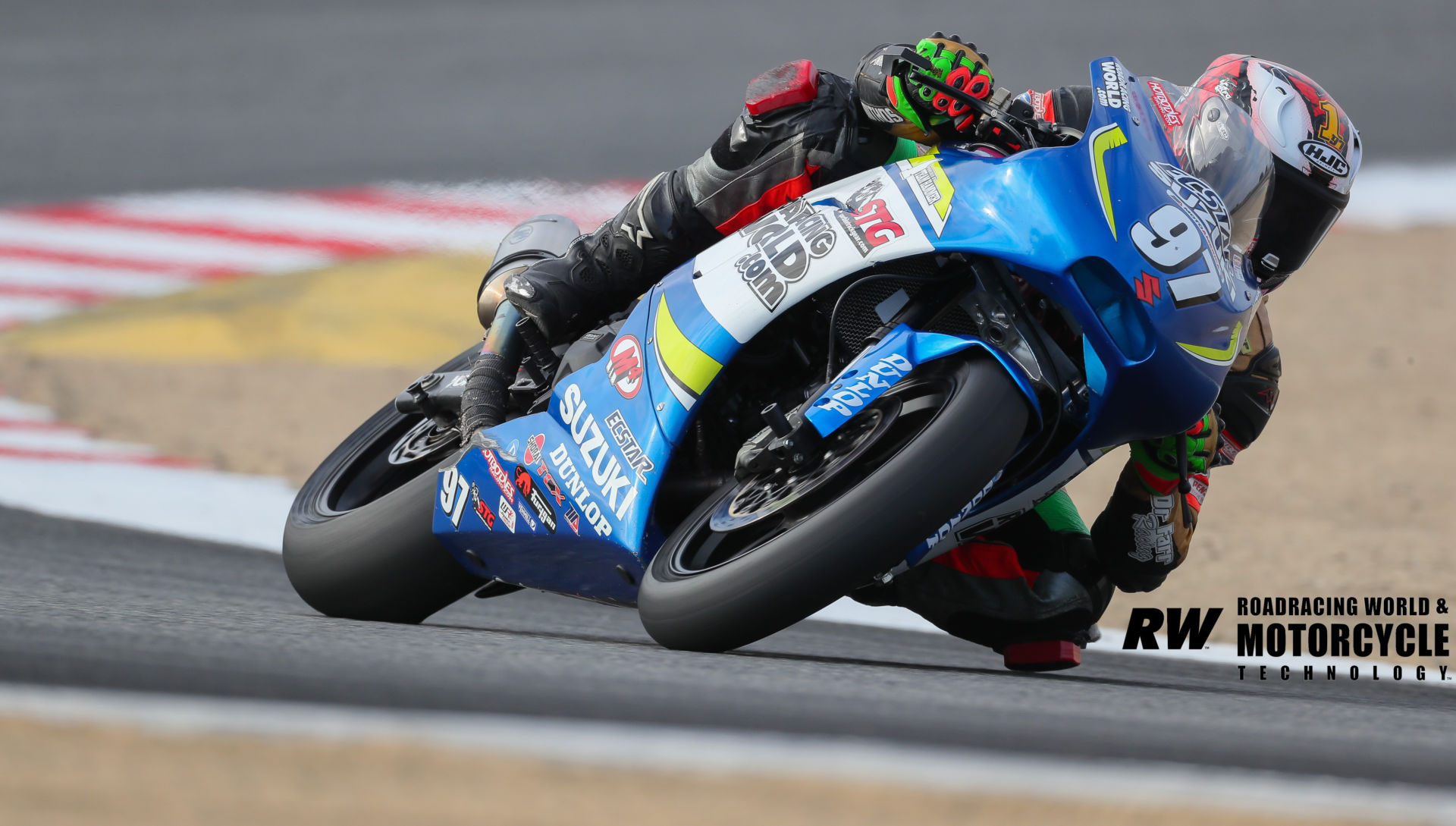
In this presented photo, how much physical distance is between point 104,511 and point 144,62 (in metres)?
6.20

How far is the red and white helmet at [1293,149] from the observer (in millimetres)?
3215

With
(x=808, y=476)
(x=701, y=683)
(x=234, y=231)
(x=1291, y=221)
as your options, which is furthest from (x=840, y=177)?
(x=234, y=231)

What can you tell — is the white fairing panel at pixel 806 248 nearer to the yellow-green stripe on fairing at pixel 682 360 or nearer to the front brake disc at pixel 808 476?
the yellow-green stripe on fairing at pixel 682 360

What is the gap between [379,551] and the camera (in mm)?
3738

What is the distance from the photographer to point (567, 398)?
336cm

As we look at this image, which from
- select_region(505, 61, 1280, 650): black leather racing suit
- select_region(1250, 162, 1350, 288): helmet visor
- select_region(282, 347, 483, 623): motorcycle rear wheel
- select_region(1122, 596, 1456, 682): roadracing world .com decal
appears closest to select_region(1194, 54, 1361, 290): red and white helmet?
select_region(1250, 162, 1350, 288): helmet visor

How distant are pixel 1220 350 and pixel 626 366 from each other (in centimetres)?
113

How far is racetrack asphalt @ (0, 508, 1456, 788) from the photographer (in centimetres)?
234

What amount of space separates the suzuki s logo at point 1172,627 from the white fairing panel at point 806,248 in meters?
1.77

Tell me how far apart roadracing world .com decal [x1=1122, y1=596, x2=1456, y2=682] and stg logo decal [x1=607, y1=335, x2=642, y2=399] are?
69.7 inches

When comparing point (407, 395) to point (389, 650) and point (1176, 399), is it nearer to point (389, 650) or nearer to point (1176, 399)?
point (389, 650)

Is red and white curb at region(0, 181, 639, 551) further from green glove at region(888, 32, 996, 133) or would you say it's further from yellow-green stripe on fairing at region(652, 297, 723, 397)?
green glove at region(888, 32, 996, 133)

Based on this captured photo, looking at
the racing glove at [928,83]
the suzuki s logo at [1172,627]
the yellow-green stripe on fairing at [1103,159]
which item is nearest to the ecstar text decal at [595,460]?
the racing glove at [928,83]

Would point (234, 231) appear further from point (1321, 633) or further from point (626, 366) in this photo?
point (1321, 633)
